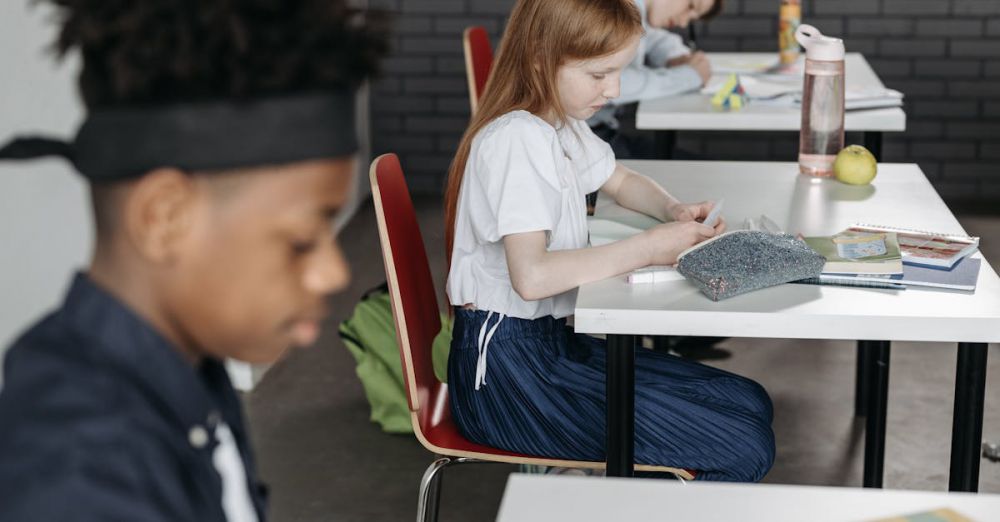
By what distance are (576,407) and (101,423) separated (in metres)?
1.35

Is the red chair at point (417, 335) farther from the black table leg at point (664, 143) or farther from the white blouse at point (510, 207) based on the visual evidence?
the black table leg at point (664, 143)

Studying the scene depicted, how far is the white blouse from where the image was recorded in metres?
1.95

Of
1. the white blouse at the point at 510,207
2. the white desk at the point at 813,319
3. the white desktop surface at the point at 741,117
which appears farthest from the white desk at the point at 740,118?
the white blouse at the point at 510,207

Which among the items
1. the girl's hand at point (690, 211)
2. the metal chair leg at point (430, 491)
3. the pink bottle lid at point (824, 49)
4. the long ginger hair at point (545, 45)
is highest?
the long ginger hair at point (545, 45)

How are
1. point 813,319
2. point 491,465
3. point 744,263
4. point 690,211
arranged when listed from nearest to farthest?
point 813,319, point 744,263, point 690,211, point 491,465

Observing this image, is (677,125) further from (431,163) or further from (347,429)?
(431,163)

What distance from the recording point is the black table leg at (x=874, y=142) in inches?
126

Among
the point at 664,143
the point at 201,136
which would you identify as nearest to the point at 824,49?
the point at 664,143

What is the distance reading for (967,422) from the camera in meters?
1.92

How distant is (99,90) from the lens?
76 cm

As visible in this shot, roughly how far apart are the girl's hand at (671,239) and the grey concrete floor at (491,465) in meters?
0.93

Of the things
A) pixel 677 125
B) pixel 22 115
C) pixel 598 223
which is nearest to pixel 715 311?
pixel 598 223

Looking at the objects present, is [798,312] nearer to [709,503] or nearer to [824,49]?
[709,503]

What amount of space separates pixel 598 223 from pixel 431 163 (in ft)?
11.0
